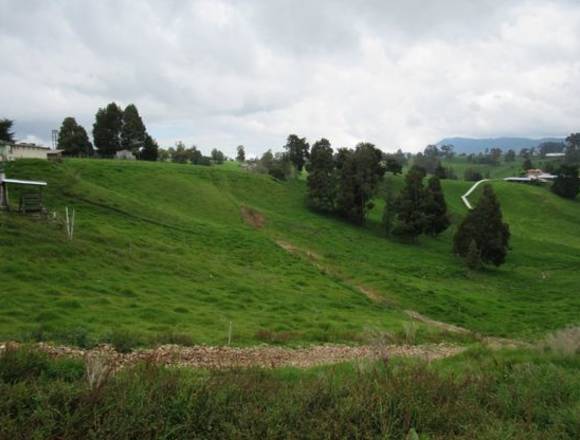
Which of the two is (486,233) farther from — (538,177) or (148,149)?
(538,177)

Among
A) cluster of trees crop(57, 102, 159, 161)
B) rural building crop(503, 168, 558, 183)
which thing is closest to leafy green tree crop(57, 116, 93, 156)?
cluster of trees crop(57, 102, 159, 161)

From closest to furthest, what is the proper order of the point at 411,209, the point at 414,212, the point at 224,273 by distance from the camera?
the point at 224,273
the point at 414,212
the point at 411,209

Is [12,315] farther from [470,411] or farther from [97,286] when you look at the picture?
[470,411]

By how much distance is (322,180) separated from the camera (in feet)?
212

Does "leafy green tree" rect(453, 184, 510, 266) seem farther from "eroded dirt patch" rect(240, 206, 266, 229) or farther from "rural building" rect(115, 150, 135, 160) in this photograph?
"rural building" rect(115, 150, 135, 160)

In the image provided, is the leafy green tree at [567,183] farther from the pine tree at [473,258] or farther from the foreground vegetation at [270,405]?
the foreground vegetation at [270,405]

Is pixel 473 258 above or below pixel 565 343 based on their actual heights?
below

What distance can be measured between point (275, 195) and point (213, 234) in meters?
28.3

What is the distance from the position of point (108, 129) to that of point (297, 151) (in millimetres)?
34525

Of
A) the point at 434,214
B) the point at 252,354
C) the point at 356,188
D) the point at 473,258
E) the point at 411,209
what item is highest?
the point at 356,188

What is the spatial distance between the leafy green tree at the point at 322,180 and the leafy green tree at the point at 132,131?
32629mm

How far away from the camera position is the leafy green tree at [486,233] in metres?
47.9

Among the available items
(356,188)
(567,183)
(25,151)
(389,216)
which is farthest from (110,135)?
Result: (567,183)

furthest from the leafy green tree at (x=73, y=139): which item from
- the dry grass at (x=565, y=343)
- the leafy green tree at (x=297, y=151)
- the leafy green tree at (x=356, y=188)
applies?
the dry grass at (x=565, y=343)
